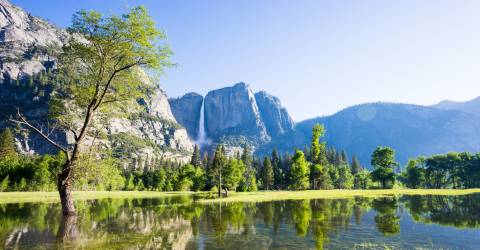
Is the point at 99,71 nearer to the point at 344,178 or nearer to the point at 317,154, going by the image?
the point at 317,154

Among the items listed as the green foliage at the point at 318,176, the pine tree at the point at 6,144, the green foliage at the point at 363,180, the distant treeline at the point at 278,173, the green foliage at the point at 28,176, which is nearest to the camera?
the distant treeline at the point at 278,173

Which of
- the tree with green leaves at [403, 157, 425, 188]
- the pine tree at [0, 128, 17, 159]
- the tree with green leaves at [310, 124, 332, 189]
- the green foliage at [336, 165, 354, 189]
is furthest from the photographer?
the green foliage at [336, 165, 354, 189]

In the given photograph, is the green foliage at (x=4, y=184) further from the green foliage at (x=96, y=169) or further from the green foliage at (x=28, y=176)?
the green foliage at (x=96, y=169)

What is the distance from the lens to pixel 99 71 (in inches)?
1233

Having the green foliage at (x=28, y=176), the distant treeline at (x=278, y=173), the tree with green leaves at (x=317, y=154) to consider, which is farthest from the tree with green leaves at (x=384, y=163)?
the green foliage at (x=28, y=176)

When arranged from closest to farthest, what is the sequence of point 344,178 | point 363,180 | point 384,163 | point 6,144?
point 384,163
point 6,144
point 344,178
point 363,180

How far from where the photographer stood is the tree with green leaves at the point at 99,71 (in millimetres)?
29656

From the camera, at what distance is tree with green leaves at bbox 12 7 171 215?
29656mm

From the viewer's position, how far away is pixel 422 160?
134375 mm

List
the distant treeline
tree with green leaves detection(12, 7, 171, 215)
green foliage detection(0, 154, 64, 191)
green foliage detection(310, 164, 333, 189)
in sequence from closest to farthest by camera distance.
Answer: tree with green leaves detection(12, 7, 171, 215)
the distant treeline
green foliage detection(310, 164, 333, 189)
green foliage detection(0, 154, 64, 191)

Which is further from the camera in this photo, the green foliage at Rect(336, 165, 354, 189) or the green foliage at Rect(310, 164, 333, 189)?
the green foliage at Rect(336, 165, 354, 189)

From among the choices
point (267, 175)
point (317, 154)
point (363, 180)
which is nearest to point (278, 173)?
point (267, 175)

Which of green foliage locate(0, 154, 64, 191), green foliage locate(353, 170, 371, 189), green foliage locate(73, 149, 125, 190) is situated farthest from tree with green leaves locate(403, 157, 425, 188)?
green foliage locate(73, 149, 125, 190)

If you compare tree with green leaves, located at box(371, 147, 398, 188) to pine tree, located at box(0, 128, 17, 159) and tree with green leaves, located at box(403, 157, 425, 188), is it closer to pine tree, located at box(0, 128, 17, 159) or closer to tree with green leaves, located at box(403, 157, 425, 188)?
tree with green leaves, located at box(403, 157, 425, 188)
